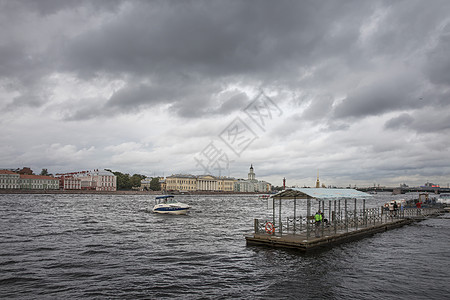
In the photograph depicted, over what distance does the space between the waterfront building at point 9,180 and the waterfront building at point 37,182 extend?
91.8 inches

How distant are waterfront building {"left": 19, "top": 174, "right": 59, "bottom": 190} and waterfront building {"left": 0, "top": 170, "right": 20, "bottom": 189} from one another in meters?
2.33

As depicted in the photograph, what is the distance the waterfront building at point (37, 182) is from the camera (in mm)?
179625

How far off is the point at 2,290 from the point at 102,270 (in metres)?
5.02

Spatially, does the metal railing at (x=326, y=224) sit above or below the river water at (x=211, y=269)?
above

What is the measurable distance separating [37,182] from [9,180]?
13.6 m

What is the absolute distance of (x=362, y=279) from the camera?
61.6 ft

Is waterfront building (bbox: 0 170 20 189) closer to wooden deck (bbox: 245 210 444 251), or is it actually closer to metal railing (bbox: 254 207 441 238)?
metal railing (bbox: 254 207 441 238)

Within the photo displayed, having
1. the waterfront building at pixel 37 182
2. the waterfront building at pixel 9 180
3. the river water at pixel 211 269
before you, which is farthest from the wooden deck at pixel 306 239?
the waterfront building at pixel 37 182

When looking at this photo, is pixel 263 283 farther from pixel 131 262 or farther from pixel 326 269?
pixel 131 262

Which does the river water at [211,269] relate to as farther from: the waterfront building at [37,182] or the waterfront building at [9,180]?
the waterfront building at [37,182]

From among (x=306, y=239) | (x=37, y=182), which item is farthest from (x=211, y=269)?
(x=37, y=182)

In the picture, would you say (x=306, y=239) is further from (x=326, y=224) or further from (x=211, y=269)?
(x=211, y=269)

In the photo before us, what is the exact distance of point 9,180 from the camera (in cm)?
17388

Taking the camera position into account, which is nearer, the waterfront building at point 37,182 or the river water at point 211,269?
the river water at point 211,269
